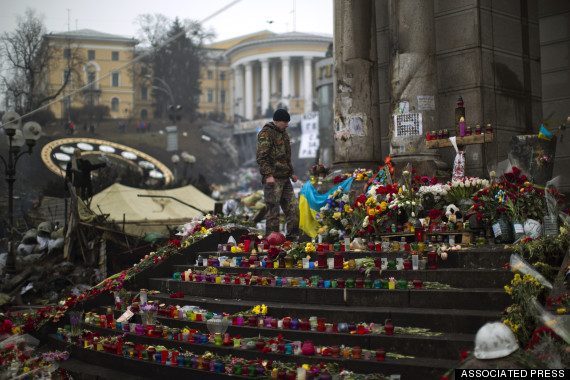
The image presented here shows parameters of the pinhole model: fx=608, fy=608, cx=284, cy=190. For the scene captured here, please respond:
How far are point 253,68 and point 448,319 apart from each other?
90.8 metres

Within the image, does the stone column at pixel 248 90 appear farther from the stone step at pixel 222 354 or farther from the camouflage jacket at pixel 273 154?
the stone step at pixel 222 354

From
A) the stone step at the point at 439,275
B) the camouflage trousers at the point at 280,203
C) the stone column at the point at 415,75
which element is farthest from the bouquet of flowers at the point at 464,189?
the camouflage trousers at the point at 280,203

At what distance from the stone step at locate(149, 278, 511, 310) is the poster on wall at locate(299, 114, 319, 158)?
1275 inches

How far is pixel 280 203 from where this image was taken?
1138cm

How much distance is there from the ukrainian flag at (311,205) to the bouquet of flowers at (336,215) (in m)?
0.33

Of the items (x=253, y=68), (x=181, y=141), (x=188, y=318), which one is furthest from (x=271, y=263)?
(x=253, y=68)

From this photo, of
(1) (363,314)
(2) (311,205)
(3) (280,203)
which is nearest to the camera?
(1) (363,314)

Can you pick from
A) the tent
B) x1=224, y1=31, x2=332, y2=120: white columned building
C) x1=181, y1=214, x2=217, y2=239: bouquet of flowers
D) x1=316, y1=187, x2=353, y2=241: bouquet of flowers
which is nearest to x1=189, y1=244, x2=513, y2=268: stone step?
x1=316, y1=187, x2=353, y2=241: bouquet of flowers

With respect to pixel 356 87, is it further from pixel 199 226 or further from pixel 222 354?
pixel 222 354

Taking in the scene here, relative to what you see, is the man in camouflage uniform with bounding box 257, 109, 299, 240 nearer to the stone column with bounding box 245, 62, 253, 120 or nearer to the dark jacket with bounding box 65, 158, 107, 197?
the dark jacket with bounding box 65, 158, 107, 197

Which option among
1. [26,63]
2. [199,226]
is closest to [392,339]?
[199,226]

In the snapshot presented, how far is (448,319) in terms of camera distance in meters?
6.51

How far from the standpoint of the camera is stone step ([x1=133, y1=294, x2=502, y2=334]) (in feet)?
21.0

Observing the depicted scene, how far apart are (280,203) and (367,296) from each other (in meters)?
4.20
